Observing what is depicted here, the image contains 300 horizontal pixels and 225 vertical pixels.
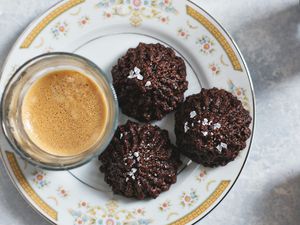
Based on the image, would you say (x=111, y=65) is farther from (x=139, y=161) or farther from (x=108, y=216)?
(x=108, y=216)

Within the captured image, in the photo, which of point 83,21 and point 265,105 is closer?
Answer: point 83,21

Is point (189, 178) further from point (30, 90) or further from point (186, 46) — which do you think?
point (30, 90)

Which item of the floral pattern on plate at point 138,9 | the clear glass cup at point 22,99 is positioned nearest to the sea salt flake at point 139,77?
the clear glass cup at point 22,99

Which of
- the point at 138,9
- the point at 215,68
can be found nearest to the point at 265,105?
the point at 215,68

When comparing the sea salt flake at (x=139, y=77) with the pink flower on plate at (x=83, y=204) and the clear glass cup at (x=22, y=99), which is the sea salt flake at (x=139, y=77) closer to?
the clear glass cup at (x=22, y=99)

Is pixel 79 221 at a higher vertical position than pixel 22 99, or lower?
lower

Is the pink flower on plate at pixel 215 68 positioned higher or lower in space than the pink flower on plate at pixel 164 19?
lower

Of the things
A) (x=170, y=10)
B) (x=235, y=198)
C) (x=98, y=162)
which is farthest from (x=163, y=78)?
(x=235, y=198)
